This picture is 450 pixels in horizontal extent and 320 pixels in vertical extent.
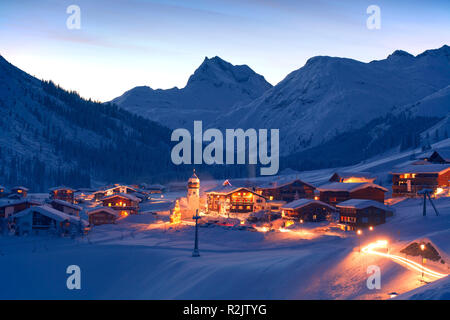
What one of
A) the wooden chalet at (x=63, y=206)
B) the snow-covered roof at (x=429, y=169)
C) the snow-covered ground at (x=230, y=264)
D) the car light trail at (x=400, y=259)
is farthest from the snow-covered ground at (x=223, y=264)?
the snow-covered roof at (x=429, y=169)

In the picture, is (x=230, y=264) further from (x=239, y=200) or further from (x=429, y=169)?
(x=429, y=169)

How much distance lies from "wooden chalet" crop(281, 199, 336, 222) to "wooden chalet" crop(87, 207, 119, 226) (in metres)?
30.0

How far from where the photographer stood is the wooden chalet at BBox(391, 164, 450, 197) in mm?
74188

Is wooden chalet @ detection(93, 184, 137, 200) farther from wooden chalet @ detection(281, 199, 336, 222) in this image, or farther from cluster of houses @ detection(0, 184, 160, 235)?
wooden chalet @ detection(281, 199, 336, 222)

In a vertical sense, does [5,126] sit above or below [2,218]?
above

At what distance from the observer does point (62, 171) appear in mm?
175750

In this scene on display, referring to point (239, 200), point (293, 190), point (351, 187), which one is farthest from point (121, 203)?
point (351, 187)

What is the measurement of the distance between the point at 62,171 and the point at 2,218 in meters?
119

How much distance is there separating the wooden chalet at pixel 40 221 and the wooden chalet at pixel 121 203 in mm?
26346

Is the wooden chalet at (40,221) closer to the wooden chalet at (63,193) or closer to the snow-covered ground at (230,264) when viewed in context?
the snow-covered ground at (230,264)

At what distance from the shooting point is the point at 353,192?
73.9m
